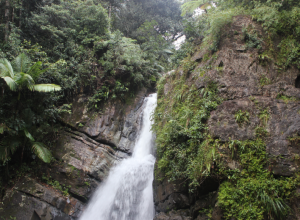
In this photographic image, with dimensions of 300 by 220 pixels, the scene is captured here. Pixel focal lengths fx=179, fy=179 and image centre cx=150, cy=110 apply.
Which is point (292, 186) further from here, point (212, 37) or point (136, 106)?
point (136, 106)

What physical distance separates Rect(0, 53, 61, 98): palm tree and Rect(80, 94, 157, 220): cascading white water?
528cm

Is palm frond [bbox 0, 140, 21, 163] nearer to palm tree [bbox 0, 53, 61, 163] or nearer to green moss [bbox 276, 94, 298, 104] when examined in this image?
palm tree [bbox 0, 53, 61, 163]

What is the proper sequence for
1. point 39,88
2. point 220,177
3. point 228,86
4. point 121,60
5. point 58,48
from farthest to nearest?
A: point 121,60
point 58,48
point 39,88
point 228,86
point 220,177

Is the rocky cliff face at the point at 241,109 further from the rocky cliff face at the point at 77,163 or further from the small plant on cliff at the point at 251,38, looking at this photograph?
the rocky cliff face at the point at 77,163

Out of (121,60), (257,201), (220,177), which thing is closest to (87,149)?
(121,60)

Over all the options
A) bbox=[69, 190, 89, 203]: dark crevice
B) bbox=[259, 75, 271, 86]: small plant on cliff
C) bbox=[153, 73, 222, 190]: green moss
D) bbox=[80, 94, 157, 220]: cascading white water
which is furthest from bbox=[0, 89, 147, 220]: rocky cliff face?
bbox=[259, 75, 271, 86]: small plant on cliff

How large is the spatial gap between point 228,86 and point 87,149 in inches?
303

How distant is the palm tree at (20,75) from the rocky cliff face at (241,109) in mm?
6345

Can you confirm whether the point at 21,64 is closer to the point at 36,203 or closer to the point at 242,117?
the point at 36,203

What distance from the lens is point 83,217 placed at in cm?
824

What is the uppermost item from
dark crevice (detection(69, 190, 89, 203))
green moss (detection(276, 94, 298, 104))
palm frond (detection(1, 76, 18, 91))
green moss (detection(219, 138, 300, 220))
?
green moss (detection(276, 94, 298, 104))

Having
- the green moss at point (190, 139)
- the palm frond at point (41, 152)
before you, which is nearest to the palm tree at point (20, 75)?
the palm frond at point (41, 152)

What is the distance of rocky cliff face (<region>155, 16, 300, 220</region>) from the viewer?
15.5ft

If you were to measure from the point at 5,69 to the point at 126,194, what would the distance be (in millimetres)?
7512
